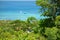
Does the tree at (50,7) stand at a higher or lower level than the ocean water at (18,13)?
higher

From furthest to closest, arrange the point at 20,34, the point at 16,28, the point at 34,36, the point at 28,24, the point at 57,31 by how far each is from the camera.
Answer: the point at 28,24 < the point at 16,28 < the point at 20,34 < the point at 34,36 < the point at 57,31

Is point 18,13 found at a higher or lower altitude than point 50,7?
lower

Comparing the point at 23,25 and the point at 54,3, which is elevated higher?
the point at 54,3

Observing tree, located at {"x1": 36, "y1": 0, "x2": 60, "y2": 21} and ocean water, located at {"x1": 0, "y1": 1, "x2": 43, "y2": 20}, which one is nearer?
tree, located at {"x1": 36, "y1": 0, "x2": 60, "y2": 21}

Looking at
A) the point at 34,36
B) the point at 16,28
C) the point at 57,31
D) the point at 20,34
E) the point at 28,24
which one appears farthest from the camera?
the point at 28,24

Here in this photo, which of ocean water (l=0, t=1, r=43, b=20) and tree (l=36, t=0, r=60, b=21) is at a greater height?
tree (l=36, t=0, r=60, b=21)

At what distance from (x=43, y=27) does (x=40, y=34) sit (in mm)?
387

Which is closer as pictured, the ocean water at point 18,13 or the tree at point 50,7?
the tree at point 50,7

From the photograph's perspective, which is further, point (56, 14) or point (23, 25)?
point (23, 25)

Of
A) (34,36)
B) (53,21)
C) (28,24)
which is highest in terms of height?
(53,21)

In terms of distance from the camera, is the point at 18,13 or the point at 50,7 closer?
the point at 50,7

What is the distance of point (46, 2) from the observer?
12.1m

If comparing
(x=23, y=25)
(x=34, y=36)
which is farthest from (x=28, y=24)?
(x=34, y=36)

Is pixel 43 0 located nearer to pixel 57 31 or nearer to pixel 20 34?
pixel 57 31
